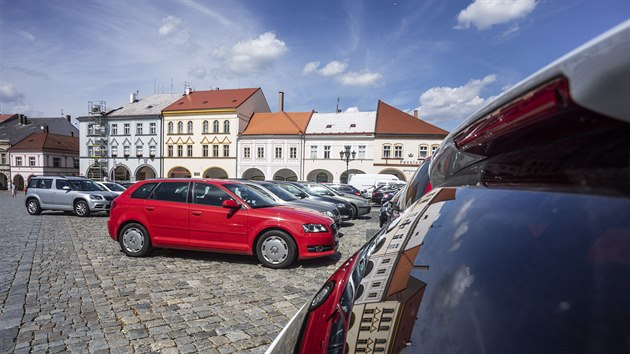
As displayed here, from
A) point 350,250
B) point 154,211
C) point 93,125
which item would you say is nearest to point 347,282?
point 154,211

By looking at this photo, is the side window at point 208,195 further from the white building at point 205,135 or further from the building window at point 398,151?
the white building at point 205,135

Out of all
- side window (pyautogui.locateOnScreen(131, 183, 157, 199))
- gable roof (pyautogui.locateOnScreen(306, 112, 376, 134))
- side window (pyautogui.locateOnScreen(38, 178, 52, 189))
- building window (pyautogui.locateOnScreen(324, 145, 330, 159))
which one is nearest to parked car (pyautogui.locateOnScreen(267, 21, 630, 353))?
side window (pyautogui.locateOnScreen(131, 183, 157, 199))

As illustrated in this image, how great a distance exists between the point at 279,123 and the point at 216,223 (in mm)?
37713

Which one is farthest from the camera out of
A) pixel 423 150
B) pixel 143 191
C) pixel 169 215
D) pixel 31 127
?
pixel 31 127

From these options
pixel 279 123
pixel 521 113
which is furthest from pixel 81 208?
pixel 279 123

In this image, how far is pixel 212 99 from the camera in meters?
46.8

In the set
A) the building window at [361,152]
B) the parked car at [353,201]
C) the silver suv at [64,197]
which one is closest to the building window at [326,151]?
the building window at [361,152]

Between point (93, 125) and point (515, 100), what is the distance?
56752mm

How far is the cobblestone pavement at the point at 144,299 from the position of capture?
3088 millimetres

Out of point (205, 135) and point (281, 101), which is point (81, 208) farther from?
point (281, 101)

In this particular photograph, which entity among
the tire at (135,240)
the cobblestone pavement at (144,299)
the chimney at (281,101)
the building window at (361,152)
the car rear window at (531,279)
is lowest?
the cobblestone pavement at (144,299)

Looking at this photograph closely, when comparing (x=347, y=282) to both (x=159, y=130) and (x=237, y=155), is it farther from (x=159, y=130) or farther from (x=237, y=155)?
(x=159, y=130)

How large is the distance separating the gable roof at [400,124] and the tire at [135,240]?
112 ft

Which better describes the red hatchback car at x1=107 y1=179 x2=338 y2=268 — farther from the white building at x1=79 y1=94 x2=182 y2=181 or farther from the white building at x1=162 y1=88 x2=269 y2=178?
the white building at x1=79 y1=94 x2=182 y2=181
